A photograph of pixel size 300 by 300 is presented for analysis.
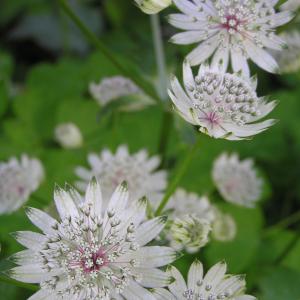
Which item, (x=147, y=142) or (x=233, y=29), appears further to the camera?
(x=147, y=142)

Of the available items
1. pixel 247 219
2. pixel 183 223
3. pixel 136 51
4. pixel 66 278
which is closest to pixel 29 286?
pixel 66 278

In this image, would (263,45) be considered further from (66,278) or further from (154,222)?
(66,278)

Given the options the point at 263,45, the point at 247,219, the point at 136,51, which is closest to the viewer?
the point at 263,45

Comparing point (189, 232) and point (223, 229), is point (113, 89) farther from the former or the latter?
point (189, 232)

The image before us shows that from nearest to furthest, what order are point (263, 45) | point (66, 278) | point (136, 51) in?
1. point (66, 278)
2. point (263, 45)
3. point (136, 51)

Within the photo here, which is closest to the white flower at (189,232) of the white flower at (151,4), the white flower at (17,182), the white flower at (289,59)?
the white flower at (151,4)

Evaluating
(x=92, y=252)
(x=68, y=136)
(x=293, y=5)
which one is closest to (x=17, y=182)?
(x=68, y=136)
